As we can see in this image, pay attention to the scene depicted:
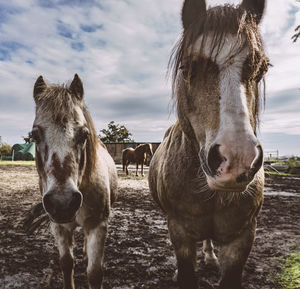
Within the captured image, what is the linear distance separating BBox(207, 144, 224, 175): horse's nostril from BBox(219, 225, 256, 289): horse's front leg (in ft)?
3.25

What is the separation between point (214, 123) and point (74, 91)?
1.67m

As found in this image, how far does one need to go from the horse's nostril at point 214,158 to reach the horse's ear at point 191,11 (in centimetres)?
113

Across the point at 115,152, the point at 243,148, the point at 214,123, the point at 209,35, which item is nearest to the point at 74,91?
the point at 209,35

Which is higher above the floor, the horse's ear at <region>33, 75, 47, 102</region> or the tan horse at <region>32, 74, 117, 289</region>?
the horse's ear at <region>33, 75, 47, 102</region>

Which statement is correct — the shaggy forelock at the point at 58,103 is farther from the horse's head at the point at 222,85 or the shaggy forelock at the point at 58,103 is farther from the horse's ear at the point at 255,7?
the horse's ear at the point at 255,7

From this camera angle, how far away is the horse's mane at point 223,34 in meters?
1.52

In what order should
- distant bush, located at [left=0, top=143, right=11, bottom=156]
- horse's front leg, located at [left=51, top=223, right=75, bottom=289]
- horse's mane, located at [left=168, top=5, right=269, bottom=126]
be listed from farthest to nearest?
distant bush, located at [left=0, top=143, right=11, bottom=156]
horse's front leg, located at [left=51, top=223, right=75, bottom=289]
horse's mane, located at [left=168, top=5, right=269, bottom=126]

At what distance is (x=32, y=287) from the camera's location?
8.90ft

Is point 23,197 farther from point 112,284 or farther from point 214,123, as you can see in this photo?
point 214,123

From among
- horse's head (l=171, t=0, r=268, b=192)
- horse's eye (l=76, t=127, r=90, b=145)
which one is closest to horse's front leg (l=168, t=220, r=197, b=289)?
horse's head (l=171, t=0, r=268, b=192)

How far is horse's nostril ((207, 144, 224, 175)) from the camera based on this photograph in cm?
124

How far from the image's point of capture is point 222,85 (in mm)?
1406

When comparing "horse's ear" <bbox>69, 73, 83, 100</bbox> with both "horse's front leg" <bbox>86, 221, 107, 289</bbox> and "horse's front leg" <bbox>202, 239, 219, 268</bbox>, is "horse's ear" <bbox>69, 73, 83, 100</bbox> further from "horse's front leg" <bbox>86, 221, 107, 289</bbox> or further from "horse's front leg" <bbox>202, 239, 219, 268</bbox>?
"horse's front leg" <bbox>202, 239, 219, 268</bbox>

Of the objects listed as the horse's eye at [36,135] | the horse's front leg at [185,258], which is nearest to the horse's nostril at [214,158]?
the horse's front leg at [185,258]
